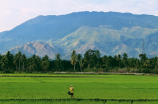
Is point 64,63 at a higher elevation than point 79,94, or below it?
higher

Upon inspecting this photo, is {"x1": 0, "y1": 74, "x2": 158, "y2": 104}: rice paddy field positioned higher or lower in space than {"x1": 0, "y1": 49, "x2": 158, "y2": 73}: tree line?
lower

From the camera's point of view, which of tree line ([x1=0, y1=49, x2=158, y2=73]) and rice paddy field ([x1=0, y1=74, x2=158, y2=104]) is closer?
rice paddy field ([x1=0, y1=74, x2=158, y2=104])

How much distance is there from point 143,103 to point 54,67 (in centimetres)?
11677

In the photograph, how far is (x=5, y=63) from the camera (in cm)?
10988

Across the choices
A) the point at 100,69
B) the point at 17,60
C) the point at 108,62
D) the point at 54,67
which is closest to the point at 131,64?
the point at 108,62

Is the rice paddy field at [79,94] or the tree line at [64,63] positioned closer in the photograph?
the rice paddy field at [79,94]

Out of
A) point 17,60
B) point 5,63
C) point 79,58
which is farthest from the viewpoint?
point 79,58

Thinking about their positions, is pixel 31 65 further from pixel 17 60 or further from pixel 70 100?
pixel 70 100

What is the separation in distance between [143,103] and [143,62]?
10410 centimetres

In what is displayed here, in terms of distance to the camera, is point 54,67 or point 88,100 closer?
point 88,100

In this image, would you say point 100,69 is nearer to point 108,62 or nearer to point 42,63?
point 108,62

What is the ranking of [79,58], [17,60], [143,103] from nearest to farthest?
[143,103], [17,60], [79,58]

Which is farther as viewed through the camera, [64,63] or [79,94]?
[64,63]

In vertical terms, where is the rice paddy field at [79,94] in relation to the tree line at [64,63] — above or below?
below
